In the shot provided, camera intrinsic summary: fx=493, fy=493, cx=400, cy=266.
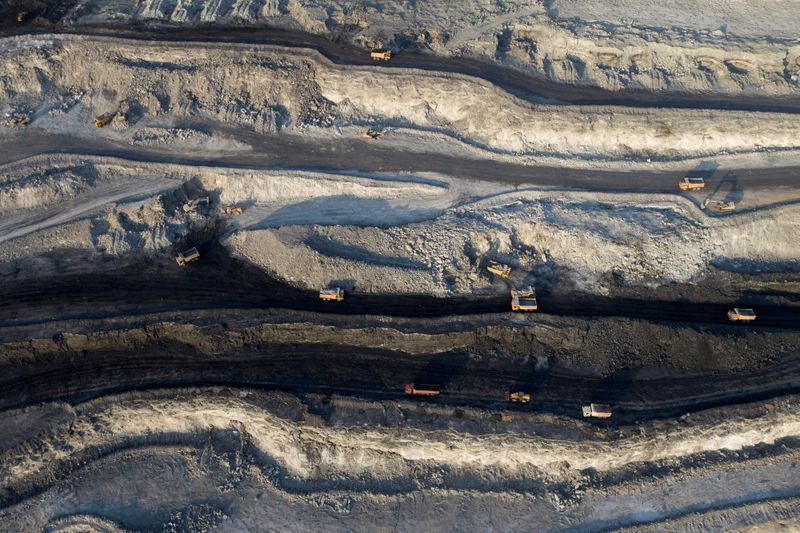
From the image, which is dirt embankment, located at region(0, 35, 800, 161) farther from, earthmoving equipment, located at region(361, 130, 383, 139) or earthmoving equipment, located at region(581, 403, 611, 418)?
earthmoving equipment, located at region(581, 403, 611, 418)

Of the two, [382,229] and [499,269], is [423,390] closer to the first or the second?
[499,269]

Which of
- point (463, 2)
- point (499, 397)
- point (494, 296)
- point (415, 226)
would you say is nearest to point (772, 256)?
point (494, 296)

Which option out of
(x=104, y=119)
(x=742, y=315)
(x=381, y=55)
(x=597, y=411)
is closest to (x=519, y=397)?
(x=597, y=411)

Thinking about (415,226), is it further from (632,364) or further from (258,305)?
(632,364)

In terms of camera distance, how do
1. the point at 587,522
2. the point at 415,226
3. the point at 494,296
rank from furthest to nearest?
the point at 415,226, the point at 494,296, the point at 587,522

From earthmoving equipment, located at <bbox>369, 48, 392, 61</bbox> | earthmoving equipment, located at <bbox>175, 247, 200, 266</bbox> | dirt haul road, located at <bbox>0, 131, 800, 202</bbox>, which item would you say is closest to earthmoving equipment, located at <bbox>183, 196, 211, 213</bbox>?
dirt haul road, located at <bbox>0, 131, 800, 202</bbox>

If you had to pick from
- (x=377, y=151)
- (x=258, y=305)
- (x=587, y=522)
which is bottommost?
(x=587, y=522)
